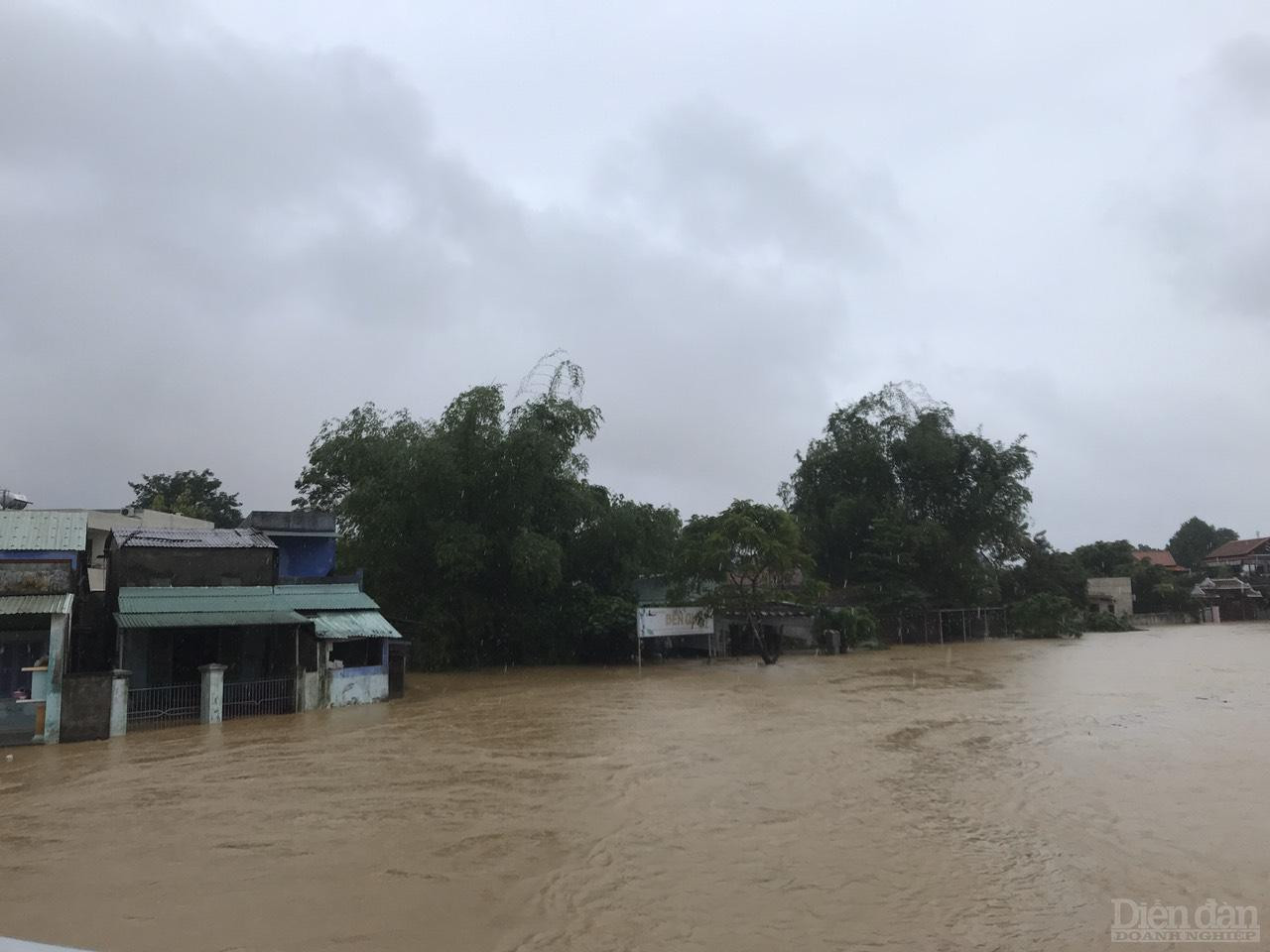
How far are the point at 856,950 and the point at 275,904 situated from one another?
180 inches

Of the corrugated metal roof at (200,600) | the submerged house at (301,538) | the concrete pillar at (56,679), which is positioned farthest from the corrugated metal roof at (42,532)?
the submerged house at (301,538)

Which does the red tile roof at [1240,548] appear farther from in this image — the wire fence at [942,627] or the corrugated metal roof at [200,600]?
the corrugated metal roof at [200,600]

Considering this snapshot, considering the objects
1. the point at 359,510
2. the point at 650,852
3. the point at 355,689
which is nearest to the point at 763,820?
the point at 650,852

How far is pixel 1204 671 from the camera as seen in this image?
2444 centimetres

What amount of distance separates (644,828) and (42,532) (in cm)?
1427

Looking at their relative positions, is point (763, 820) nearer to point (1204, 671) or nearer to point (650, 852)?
point (650, 852)

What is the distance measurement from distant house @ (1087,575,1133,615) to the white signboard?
37.7 meters

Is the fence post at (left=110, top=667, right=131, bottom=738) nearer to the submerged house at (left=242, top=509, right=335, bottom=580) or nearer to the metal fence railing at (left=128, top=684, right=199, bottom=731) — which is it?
the metal fence railing at (left=128, top=684, right=199, bottom=731)

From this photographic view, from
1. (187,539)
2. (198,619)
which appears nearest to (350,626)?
(198,619)

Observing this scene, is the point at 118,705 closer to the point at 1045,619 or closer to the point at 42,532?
the point at 42,532

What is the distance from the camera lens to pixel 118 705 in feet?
51.5

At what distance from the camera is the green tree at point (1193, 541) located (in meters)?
94.6

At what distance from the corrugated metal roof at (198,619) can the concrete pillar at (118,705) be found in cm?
150

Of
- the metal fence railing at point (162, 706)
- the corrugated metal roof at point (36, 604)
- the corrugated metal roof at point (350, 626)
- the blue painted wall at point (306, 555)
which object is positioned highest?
the blue painted wall at point (306, 555)
